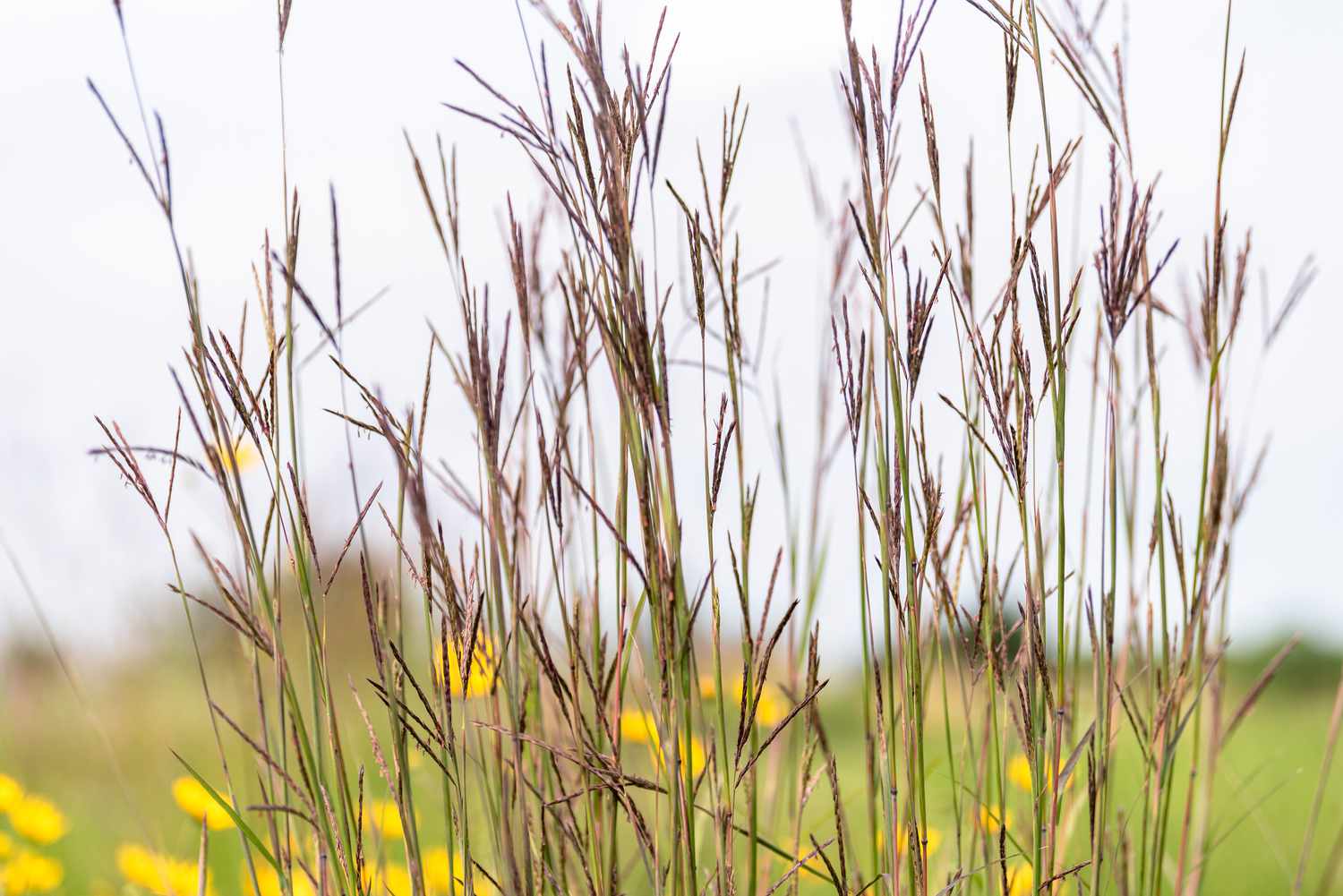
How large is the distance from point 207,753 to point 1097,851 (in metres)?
3.53

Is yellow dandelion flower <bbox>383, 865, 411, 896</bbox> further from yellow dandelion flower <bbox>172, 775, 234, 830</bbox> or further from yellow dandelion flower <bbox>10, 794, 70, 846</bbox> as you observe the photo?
yellow dandelion flower <bbox>10, 794, 70, 846</bbox>

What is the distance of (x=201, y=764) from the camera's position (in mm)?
3578

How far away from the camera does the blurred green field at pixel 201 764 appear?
84.8 inches

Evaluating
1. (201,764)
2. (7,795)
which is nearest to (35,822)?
(7,795)

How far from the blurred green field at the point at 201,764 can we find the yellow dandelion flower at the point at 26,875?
0.16 metres

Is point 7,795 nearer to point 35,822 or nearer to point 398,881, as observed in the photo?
point 35,822

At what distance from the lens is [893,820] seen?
845 millimetres

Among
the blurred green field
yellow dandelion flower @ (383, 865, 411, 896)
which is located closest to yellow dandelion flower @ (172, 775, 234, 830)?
the blurred green field

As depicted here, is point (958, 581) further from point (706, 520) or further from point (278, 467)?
point (278, 467)

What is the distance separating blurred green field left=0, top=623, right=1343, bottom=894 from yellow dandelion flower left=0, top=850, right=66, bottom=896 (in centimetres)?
16

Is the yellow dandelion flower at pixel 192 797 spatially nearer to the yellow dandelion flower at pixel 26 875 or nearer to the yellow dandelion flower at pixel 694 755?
the yellow dandelion flower at pixel 26 875

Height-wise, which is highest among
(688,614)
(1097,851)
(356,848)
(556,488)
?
(556,488)

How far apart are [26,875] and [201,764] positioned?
1952 millimetres

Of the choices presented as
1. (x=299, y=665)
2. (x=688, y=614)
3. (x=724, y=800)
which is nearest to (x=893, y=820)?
(x=724, y=800)
